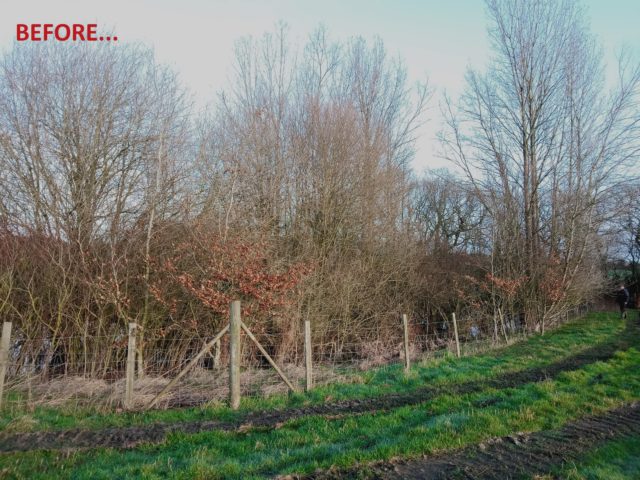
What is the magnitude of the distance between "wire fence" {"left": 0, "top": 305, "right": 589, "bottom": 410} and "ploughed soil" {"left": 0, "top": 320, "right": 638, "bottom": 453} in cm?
122

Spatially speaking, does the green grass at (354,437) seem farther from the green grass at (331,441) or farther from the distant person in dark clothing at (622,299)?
the distant person in dark clothing at (622,299)

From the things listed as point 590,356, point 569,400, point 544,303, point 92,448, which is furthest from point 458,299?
point 92,448

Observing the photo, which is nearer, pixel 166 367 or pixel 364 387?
pixel 364 387

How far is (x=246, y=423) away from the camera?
5.91 m

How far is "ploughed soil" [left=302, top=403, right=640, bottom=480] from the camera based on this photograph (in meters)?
3.88

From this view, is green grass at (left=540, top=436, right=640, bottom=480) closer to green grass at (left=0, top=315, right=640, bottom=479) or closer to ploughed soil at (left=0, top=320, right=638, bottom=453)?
green grass at (left=0, top=315, right=640, bottom=479)

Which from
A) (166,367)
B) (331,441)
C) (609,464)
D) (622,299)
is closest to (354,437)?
(331,441)

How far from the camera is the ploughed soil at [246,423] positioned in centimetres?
529

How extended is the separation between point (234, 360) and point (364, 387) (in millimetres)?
2490

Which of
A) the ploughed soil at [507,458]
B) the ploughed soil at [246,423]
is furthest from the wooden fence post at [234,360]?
the ploughed soil at [507,458]

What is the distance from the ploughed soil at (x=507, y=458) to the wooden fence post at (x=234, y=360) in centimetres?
334

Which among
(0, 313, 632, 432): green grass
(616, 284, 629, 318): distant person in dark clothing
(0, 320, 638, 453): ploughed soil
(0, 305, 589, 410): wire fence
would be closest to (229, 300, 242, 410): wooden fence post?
(0, 313, 632, 432): green grass

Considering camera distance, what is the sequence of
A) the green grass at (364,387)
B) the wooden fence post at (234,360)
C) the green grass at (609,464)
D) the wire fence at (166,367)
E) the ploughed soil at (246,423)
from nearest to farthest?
the green grass at (609,464)
the ploughed soil at (246,423)
the green grass at (364,387)
the wooden fence post at (234,360)
the wire fence at (166,367)

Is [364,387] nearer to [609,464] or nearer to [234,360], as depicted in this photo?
[234,360]
